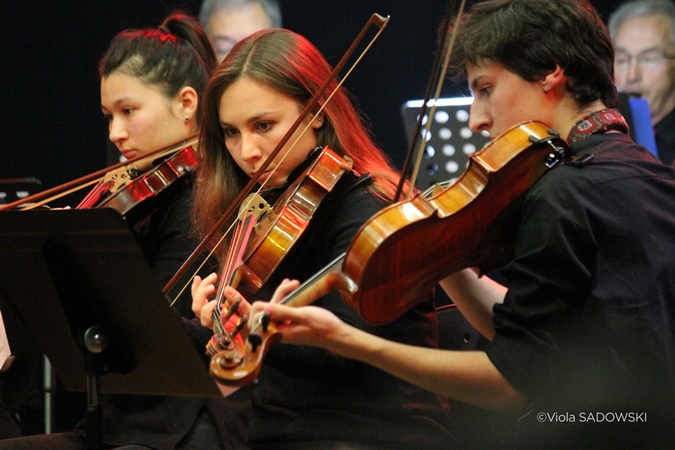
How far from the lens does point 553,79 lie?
1.58m

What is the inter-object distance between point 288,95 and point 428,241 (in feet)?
2.19

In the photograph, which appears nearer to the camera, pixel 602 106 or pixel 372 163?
pixel 602 106

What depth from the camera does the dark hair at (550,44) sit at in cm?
159

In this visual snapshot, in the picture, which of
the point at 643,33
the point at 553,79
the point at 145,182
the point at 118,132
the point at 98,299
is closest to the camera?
the point at 553,79

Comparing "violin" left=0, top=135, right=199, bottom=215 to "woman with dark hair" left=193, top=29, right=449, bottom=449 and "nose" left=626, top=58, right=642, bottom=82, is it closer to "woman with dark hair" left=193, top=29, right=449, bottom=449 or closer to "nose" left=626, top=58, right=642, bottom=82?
"woman with dark hair" left=193, top=29, right=449, bottom=449

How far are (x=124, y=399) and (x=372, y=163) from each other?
79 cm

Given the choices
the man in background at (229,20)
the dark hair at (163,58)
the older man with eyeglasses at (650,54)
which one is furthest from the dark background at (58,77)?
the dark hair at (163,58)

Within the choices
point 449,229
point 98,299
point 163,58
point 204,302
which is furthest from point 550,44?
point 163,58

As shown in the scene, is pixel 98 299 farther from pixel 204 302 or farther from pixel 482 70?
pixel 482 70

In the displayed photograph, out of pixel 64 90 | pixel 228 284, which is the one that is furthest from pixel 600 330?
pixel 64 90

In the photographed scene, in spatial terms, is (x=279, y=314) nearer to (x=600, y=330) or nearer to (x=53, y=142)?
(x=600, y=330)

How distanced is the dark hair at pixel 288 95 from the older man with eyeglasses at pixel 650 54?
6.92 feet

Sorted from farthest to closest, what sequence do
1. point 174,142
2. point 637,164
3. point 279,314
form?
point 174,142 → point 637,164 → point 279,314

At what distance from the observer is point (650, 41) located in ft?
12.8
